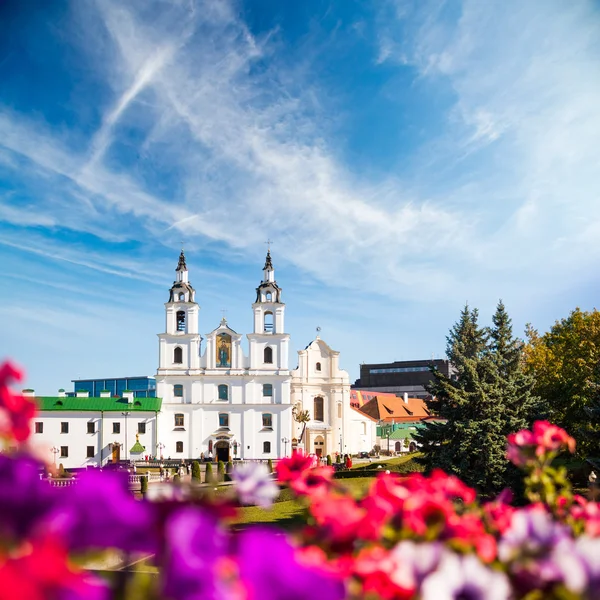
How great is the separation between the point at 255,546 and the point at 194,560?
0.49 feet

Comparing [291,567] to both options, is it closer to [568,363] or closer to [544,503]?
[544,503]

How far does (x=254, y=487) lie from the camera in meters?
2.30

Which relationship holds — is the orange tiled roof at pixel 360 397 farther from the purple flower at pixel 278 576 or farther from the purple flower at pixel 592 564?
the purple flower at pixel 278 576

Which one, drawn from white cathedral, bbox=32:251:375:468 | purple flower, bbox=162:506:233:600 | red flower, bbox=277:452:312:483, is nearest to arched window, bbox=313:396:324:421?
white cathedral, bbox=32:251:375:468

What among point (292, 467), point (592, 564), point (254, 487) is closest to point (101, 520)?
point (254, 487)

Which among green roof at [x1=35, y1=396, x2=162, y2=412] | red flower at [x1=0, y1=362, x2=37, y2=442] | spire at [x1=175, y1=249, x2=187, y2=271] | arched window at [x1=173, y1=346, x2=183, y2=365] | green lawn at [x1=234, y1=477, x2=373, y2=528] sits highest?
spire at [x1=175, y1=249, x2=187, y2=271]

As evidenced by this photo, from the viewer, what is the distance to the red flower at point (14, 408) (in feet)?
6.52

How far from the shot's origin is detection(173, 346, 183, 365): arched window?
47.7 metres

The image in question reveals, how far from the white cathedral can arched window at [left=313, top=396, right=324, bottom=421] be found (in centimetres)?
304

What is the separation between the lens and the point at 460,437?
70.5 ft

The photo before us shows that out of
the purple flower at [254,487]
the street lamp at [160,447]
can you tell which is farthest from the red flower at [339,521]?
the street lamp at [160,447]

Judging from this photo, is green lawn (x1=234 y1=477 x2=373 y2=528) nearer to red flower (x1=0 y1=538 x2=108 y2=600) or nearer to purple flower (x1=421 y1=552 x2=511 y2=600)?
purple flower (x1=421 y1=552 x2=511 y2=600)

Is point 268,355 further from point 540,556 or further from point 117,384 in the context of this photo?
point 117,384

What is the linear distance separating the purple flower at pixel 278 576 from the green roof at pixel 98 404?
1799 inches
